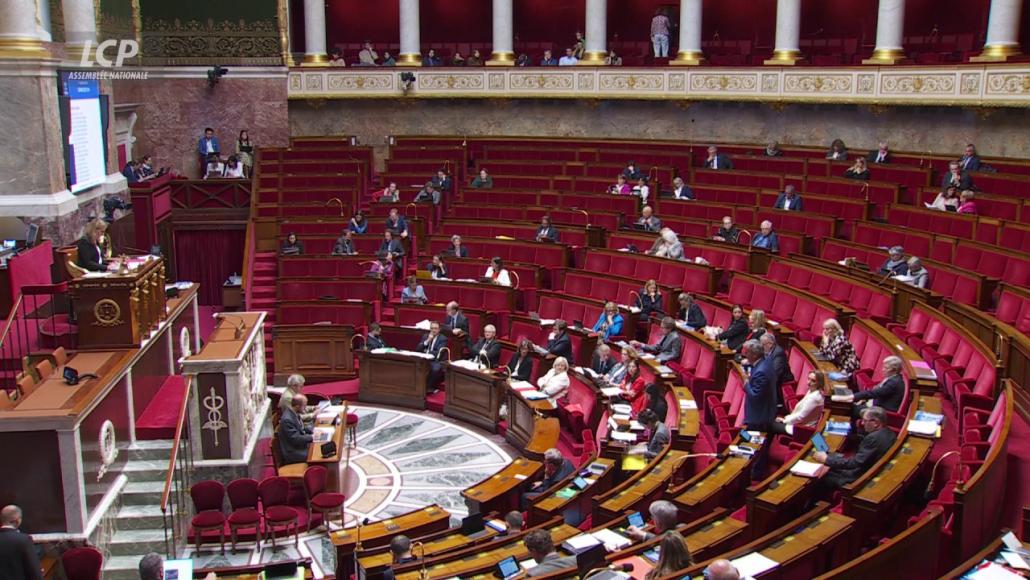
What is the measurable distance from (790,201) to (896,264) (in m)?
3.36

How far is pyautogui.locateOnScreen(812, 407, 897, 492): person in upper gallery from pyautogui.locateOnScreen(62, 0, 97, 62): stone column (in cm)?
1253

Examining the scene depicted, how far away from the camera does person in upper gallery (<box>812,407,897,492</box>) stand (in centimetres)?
682

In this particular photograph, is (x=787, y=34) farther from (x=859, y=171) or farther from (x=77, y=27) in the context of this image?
(x=77, y=27)

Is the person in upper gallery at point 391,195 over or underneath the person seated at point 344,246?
over

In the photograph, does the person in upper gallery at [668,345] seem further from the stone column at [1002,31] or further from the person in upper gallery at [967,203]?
the stone column at [1002,31]

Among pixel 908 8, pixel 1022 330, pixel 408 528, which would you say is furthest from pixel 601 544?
pixel 908 8

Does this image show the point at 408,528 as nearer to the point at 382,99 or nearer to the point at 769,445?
the point at 769,445

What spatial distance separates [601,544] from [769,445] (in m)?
2.86

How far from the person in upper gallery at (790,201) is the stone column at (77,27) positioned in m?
10.5

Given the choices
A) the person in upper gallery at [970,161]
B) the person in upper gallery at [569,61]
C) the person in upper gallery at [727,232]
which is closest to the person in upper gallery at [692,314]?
the person in upper gallery at [727,232]

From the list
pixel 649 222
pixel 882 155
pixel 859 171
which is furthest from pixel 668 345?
pixel 882 155

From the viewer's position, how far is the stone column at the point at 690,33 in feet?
62.9

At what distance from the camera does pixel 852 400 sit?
809cm

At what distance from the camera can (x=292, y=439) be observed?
9719mm
